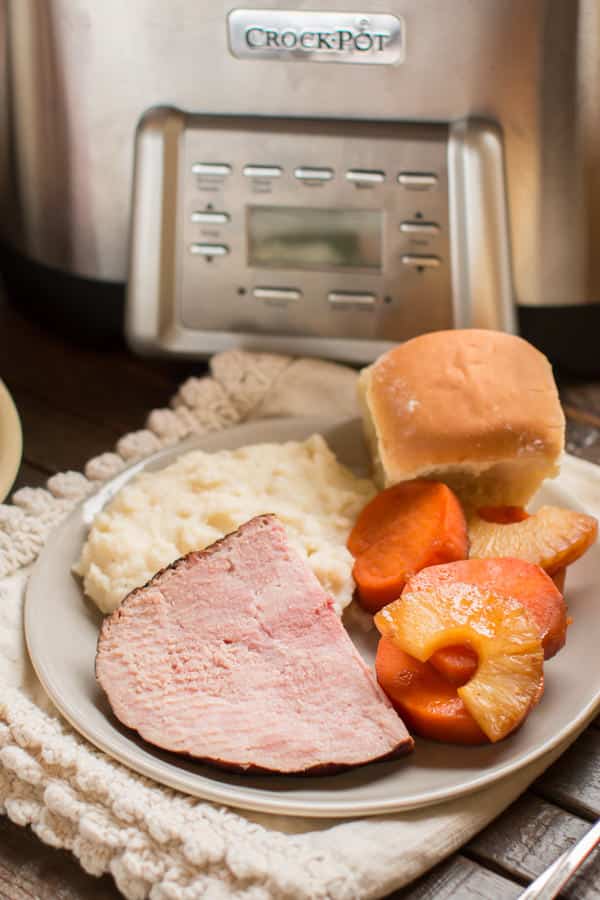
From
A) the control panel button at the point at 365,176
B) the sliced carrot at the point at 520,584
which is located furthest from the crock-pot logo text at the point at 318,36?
the sliced carrot at the point at 520,584

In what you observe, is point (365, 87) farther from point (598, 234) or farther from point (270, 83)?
point (598, 234)

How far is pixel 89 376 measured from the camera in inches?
58.4

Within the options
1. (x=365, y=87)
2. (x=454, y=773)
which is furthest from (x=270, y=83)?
(x=454, y=773)

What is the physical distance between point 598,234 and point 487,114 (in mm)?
187

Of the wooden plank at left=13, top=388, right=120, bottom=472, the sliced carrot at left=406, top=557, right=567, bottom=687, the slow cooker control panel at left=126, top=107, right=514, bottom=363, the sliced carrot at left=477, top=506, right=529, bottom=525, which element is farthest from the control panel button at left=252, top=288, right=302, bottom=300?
the sliced carrot at left=406, top=557, right=567, bottom=687

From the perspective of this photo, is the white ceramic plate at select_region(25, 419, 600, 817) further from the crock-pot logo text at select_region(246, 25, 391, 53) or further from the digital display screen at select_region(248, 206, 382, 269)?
the crock-pot logo text at select_region(246, 25, 391, 53)

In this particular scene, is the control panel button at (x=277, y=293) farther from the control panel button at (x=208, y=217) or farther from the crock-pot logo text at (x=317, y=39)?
the crock-pot logo text at (x=317, y=39)

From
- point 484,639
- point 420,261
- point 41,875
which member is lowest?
point 41,875

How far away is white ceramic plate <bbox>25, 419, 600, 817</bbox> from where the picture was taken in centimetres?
85

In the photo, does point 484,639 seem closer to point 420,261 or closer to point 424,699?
point 424,699

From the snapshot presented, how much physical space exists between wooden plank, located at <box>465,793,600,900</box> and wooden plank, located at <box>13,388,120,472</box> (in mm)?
643

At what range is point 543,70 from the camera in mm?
1209

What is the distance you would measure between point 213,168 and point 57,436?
1.19 feet

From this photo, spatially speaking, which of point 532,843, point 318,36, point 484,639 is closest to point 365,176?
point 318,36
